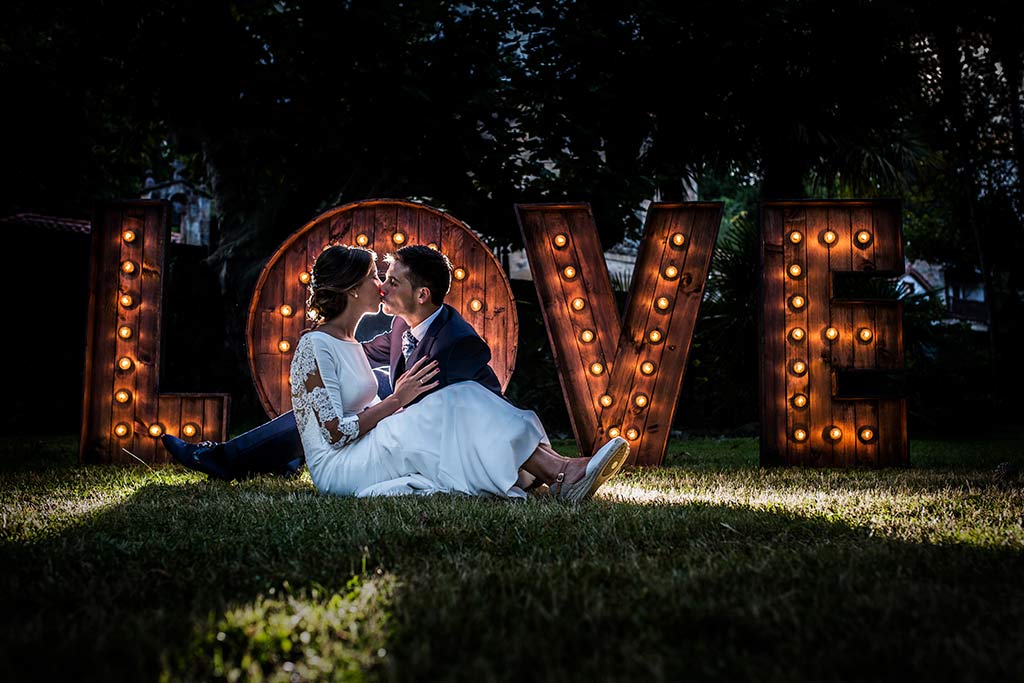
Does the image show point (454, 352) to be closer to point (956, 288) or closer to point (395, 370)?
point (395, 370)

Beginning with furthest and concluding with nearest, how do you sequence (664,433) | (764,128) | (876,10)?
(764,128)
(876,10)
(664,433)

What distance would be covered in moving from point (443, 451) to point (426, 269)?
3.42 feet

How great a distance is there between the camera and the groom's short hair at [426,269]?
4387 mm

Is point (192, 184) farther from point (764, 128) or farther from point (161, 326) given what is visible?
point (764, 128)

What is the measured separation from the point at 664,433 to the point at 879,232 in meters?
2.20

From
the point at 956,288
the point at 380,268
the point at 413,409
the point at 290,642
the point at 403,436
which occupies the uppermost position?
the point at 956,288

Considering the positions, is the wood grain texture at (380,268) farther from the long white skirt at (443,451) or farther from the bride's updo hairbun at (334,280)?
the long white skirt at (443,451)

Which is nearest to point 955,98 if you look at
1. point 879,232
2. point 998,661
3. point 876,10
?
point 876,10

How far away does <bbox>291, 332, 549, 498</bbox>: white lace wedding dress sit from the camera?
3.95m

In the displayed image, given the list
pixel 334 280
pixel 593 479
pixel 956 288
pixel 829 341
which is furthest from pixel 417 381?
pixel 956 288

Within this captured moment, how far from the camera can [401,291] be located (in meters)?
4.39

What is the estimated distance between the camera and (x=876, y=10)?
9.73m

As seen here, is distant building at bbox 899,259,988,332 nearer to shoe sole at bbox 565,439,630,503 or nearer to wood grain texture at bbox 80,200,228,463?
shoe sole at bbox 565,439,630,503

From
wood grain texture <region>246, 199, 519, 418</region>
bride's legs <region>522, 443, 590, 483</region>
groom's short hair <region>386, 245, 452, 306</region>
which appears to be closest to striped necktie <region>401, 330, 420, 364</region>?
groom's short hair <region>386, 245, 452, 306</region>
